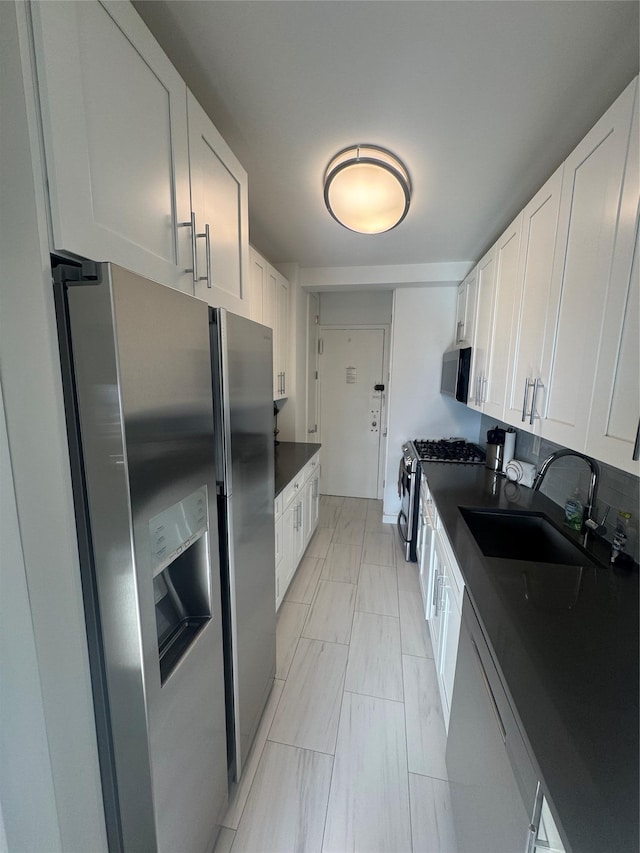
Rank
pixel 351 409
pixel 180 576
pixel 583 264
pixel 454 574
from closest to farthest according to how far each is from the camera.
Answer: pixel 180 576, pixel 583 264, pixel 454 574, pixel 351 409

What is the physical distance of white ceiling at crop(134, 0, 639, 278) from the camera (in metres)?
0.89

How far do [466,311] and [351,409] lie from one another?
69.9 inches

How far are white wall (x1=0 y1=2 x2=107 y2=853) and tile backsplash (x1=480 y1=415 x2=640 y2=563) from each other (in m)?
1.73

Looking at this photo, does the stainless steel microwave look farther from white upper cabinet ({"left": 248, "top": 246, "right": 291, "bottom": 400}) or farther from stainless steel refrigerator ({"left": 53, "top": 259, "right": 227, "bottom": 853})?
stainless steel refrigerator ({"left": 53, "top": 259, "right": 227, "bottom": 853})

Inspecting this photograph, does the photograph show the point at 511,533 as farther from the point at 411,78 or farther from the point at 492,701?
the point at 411,78

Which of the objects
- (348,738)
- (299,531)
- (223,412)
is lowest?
(348,738)

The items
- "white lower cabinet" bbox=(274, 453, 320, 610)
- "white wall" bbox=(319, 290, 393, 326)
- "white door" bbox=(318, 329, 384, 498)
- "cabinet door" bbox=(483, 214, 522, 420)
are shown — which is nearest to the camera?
"cabinet door" bbox=(483, 214, 522, 420)

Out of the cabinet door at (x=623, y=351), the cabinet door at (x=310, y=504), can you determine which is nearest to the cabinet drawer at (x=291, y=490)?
the cabinet door at (x=310, y=504)

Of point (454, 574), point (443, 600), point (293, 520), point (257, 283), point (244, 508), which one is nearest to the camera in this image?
point (244, 508)

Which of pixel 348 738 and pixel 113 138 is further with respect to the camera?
pixel 348 738

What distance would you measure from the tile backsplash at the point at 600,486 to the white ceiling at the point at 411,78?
4.48 feet

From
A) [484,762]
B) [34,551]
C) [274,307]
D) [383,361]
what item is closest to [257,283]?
[274,307]

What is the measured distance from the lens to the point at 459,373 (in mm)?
2477

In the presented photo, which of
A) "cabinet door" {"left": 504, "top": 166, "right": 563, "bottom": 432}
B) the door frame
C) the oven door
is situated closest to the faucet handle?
"cabinet door" {"left": 504, "top": 166, "right": 563, "bottom": 432}
